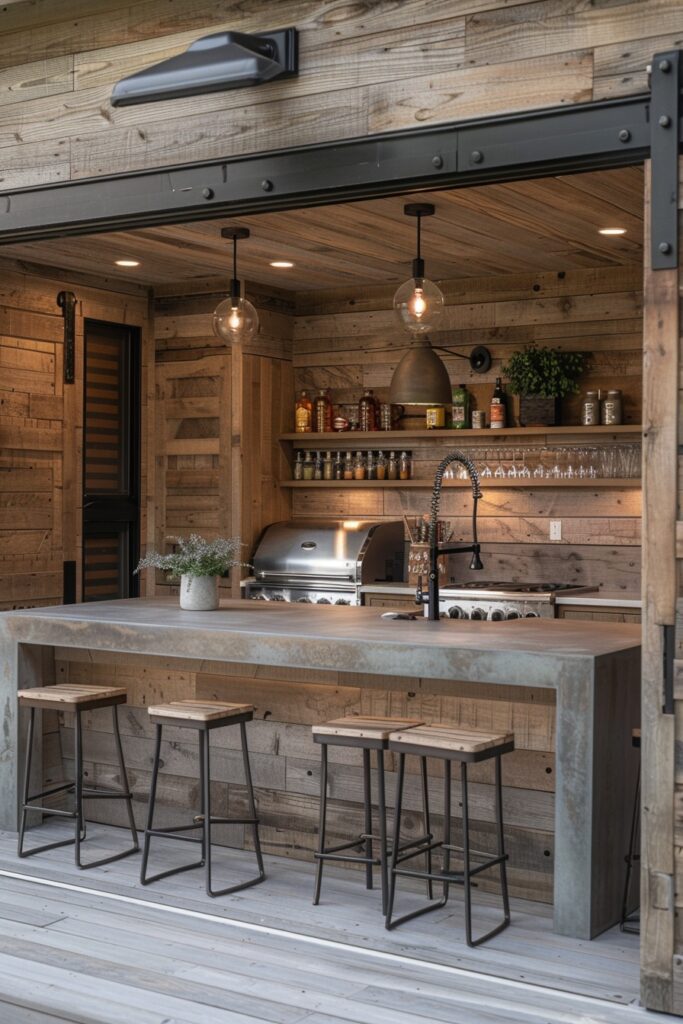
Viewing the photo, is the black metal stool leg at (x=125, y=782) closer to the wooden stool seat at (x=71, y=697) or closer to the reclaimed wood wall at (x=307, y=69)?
the wooden stool seat at (x=71, y=697)

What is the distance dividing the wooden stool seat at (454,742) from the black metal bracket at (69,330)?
3.82 m

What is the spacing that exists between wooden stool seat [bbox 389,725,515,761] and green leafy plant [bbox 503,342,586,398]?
10.2 feet

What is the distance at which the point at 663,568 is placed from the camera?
11.1ft

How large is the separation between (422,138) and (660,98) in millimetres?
791

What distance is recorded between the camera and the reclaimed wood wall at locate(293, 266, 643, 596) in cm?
677

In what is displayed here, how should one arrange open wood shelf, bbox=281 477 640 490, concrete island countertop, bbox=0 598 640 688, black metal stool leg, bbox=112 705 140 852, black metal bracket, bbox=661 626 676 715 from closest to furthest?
black metal bracket, bbox=661 626 676 715, concrete island countertop, bbox=0 598 640 688, black metal stool leg, bbox=112 705 140 852, open wood shelf, bbox=281 477 640 490

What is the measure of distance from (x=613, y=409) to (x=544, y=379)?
40cm

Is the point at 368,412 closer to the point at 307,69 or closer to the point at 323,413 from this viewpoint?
the point at 323,413

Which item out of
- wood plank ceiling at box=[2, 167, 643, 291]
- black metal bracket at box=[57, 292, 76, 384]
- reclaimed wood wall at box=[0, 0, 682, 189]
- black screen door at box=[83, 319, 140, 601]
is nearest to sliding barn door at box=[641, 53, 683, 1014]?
reclaimed wood wall at box=[0, 0, 682, 189]

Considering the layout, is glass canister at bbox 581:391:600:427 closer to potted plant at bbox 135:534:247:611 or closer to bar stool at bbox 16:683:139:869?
potted plant at bbox 135:534:247:611

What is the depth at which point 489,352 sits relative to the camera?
720 centimetres

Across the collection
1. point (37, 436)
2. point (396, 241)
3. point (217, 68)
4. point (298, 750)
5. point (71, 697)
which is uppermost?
point (217, 68)

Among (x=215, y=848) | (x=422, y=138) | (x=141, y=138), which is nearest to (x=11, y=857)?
(x=215, y=848)

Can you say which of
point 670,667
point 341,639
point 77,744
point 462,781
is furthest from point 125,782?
point 670,667
